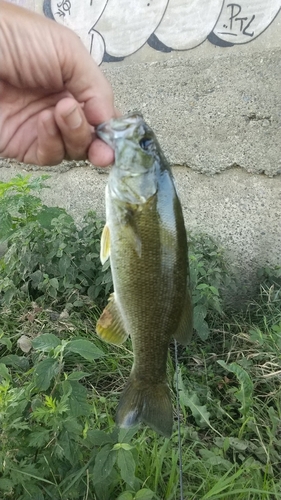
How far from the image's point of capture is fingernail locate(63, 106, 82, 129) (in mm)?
1329

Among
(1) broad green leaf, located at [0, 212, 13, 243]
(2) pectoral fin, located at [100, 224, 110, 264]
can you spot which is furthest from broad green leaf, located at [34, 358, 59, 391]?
(1) broad green leaf, located at [0, 212, 13, 243]

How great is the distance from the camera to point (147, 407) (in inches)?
58.4

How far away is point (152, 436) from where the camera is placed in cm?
222

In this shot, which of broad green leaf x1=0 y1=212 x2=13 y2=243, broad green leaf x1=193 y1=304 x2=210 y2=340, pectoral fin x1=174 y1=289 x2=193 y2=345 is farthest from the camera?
broad green leaf x1=0 y1=212 x2=13 y2=243

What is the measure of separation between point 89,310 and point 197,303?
0.78m

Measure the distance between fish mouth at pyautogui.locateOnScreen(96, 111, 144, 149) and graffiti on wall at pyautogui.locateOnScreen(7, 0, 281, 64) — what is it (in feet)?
7.33

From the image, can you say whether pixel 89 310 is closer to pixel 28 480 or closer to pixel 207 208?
pixel 207 208

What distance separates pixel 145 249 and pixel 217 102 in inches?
87.5

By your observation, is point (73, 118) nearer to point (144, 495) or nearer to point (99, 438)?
point (99, 438)

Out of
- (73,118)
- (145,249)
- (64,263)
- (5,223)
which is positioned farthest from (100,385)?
Result: (73,118)

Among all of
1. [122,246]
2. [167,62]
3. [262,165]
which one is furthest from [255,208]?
[122,246]

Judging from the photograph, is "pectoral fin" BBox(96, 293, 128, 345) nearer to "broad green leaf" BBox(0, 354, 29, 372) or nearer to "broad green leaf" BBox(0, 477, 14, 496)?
"broad green leaf" BBox(0, 477, 14, 496)

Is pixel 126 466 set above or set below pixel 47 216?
above

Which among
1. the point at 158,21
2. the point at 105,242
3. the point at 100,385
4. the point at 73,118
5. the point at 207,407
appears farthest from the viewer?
the point at 158,21
